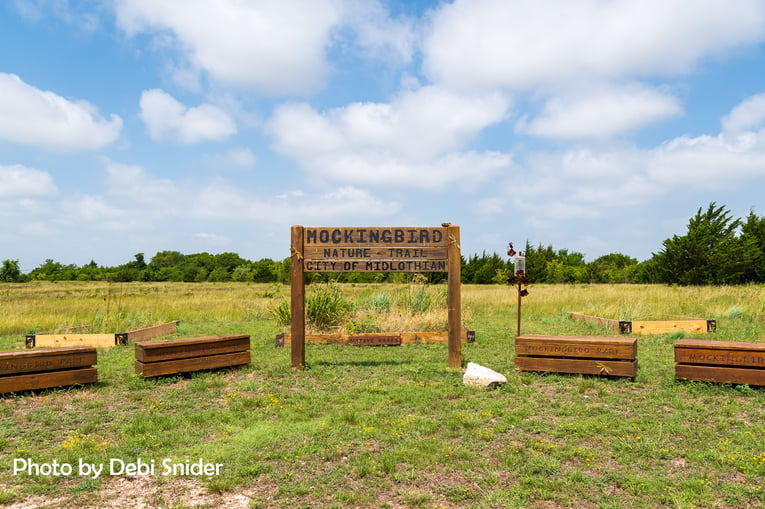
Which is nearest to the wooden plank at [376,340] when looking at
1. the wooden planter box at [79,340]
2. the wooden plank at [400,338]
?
the wooden plank at [400,338]

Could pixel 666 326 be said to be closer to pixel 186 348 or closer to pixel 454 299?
pixel 454 299

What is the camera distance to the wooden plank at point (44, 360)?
626cm

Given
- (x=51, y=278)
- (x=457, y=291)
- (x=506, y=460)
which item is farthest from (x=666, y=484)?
(x=51, y=278)

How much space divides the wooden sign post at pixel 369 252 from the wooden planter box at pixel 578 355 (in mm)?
1265

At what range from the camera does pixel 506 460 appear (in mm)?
4070

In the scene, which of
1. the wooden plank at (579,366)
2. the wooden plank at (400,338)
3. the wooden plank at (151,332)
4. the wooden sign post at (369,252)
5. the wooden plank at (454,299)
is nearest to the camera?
the wooden plank at (579,366)

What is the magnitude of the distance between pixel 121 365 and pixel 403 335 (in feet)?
17.5

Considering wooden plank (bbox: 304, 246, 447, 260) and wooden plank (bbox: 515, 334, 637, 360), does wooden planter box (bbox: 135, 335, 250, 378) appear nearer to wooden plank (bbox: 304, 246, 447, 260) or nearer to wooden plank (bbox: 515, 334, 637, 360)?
wooden plank (bbox: 304, 246, 447, 260)

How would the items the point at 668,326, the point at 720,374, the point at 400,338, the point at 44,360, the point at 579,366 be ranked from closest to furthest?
the point at 720,374
the point at 44,360
the point at 579,366
the point at 400,338
the point at 668,326

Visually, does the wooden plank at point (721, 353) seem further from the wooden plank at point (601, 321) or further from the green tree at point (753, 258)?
the green tree at point (753, 258)

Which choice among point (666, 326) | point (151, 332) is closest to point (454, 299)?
point (666, 326)

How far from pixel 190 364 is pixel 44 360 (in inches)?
72.0

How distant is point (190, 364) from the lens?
731 cm

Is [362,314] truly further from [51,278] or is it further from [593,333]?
[51,278]
